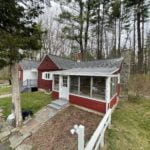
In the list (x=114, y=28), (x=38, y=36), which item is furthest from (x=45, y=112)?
(x=114, y=28)

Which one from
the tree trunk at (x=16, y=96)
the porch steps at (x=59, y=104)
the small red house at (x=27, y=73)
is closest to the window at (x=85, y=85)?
the porch steps at (x=59, y=104)

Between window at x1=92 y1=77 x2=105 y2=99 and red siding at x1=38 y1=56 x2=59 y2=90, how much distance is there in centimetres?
789

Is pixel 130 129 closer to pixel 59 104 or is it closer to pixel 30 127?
pixel 59 104

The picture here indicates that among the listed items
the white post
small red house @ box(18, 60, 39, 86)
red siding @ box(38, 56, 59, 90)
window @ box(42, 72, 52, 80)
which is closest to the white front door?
red siding @ box(38, 56, 59, 90)

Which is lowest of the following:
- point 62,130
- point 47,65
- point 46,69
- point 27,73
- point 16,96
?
point 62,130

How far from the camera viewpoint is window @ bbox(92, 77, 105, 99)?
9.46 meters

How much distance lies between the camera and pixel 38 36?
908cm

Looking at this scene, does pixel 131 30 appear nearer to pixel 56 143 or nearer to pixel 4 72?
pixel 56 143

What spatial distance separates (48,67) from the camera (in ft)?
59.4

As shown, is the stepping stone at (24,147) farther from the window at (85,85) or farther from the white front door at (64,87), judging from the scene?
the white front door at (64,87)

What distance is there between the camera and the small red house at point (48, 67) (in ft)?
56.6

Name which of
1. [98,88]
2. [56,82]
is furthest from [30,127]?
[56,82]

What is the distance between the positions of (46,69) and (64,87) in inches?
270

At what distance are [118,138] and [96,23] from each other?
19906 mm
